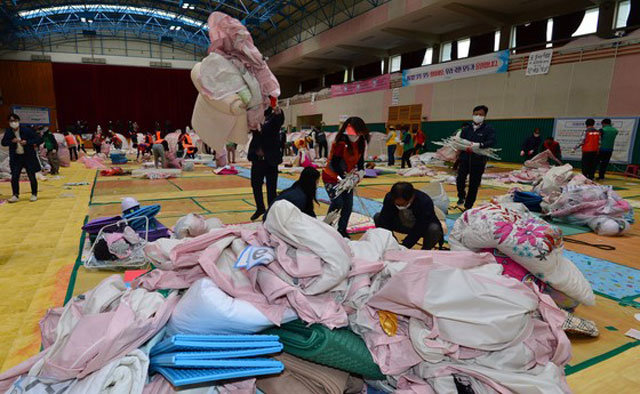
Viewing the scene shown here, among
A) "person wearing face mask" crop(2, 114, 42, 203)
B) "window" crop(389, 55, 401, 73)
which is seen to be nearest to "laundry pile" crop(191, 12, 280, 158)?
"person wearing face mask" crop(2, 114, 42, 203)

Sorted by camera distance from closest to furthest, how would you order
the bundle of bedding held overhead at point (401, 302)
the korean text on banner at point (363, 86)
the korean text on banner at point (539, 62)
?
the bundle of bedding held overhead at point (401, 302) < the korean text on banner at point (539, 62) < the korean text on banner at point (363, 86)

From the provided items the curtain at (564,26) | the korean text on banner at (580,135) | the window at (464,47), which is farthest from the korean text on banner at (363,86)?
the korean text on banner at (580,135)

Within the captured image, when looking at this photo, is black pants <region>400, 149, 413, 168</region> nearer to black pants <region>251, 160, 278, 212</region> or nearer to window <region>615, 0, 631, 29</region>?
window <region>615, 0, 631, 29</region>

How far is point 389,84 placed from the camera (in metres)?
17.5

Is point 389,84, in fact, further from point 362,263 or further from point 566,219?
point 362,263

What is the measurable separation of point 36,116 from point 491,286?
2817 centimetres

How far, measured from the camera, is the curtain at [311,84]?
26344 mm

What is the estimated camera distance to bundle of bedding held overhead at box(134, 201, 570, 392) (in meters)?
1.51

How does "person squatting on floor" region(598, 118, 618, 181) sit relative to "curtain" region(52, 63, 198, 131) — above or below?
below

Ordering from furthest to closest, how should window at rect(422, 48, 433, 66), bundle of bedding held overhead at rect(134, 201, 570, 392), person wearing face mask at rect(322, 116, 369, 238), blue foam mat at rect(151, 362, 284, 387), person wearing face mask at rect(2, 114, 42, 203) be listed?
window at rect(422, 48, 433, 66) → person wearing face mask at rect(2, 114, 42, 203) → person wearing face mask at rect(322, 116, 369, 238) → bundle of bedding held overhead at rect(134, 201, 570, 392) → blue foam mat at rect(151, 362, 284, 387)

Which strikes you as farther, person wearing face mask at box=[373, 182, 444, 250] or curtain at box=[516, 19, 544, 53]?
curtain at box=[516, 19, 544, 53]

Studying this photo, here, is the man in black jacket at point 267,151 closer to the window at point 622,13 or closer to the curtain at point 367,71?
the window at point 622,13

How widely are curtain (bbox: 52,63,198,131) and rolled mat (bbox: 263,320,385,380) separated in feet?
79.3

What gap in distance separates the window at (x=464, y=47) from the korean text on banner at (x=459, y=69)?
192 cm
